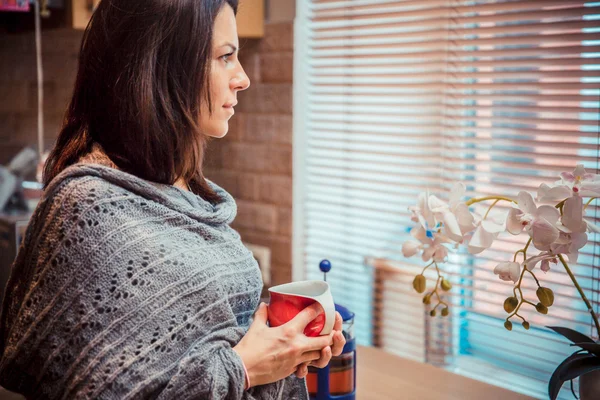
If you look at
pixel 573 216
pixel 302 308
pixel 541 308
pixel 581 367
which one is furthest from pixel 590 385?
pixel 302 308

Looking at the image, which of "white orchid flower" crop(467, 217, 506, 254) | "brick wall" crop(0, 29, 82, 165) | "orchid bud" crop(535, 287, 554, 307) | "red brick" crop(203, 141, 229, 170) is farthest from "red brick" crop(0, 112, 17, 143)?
"orchid bud" crop(535, 287, 554, 307)

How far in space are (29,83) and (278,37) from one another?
0.77 metres

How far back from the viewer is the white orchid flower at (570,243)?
108 centimetres

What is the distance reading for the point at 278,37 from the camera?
82.6 inches

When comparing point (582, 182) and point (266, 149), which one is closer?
point (582, 182)

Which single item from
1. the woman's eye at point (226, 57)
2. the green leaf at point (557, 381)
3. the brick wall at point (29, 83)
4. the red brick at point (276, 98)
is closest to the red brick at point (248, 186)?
the red brick at point (276, 98)

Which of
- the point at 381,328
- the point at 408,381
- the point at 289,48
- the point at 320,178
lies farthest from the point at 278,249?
the point at 408,381

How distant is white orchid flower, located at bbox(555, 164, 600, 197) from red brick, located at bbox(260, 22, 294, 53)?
1153 millimetres

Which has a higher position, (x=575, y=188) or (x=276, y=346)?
(x=575, y=188)

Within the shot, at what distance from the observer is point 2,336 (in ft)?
3.48

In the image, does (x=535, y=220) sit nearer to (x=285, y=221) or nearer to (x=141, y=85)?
(x=141, y=85)

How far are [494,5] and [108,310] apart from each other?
114 centimetres

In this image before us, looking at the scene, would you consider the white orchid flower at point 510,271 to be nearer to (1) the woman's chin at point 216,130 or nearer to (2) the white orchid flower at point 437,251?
(2) the white orchid flower at point 437,251

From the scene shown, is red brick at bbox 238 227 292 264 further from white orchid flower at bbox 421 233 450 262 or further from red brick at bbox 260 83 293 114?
white orchid flower at bbox 421 233 450 262
